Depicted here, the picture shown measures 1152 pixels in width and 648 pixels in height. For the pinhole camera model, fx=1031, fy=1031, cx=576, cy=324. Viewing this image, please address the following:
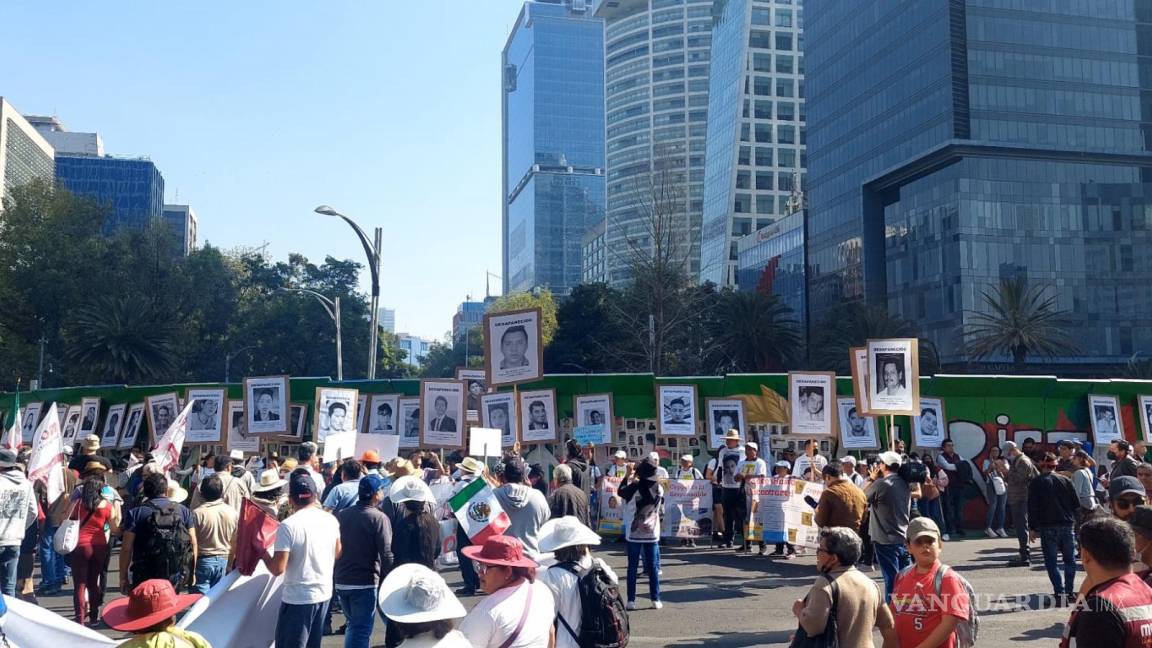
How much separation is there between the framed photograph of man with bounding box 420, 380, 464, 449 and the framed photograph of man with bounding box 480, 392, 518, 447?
3.22 ft

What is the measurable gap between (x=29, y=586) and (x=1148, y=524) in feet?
38.3

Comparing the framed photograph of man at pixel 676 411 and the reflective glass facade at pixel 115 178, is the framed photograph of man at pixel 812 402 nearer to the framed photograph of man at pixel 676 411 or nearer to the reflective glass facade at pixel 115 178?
the framed photograph of man at pixel 676 411

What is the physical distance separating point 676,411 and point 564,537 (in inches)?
584

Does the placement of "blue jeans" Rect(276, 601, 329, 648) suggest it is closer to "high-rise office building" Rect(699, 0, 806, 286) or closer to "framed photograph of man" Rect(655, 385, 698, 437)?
"framed photograph of man" Rect(655, 385, 698, 437)

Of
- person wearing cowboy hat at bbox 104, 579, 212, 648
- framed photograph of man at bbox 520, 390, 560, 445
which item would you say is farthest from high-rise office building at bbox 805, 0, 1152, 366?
person wearing cowboy hat at bbox 104, 579, 212, 648

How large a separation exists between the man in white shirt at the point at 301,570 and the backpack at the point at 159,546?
2.13 m

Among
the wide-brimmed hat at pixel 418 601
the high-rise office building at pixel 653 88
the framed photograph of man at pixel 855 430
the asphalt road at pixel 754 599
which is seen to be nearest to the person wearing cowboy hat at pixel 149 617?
the wide-brimmed hat at pixel 418 601

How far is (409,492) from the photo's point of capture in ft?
32.1

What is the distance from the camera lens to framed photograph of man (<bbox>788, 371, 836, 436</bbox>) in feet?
64.0

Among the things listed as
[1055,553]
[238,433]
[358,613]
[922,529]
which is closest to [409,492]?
[358,613]

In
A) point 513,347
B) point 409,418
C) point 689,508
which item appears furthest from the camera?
point 409,418

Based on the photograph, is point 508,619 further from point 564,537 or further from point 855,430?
point 855,430

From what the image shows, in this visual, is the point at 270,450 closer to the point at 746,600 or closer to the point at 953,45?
the point at 746,600

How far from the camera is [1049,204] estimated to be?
79438 mm
